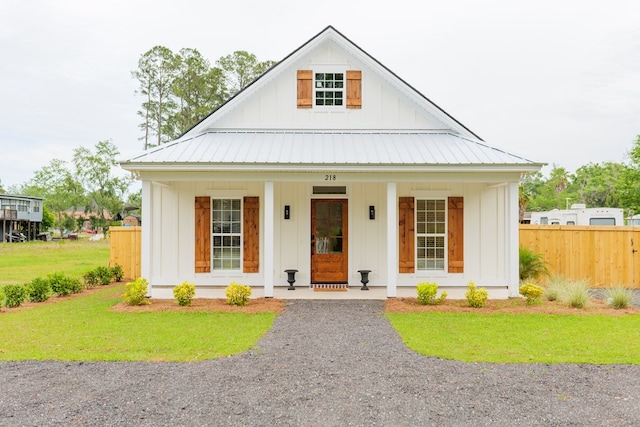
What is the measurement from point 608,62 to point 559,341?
2303 cm

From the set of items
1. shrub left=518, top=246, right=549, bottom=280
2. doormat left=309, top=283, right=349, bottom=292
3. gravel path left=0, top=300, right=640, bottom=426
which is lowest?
gravel path left=0, top=300, right=640, bottom=426

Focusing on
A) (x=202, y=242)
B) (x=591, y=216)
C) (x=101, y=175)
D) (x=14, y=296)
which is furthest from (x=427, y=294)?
(x=101, y=175)

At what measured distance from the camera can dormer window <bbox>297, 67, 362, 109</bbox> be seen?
37.0 feet

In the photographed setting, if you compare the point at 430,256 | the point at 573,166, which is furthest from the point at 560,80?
the point at 573,166

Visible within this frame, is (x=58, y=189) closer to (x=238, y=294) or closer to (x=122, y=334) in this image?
(x=238, y=294)

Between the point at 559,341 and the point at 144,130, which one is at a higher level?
the point at 144,130

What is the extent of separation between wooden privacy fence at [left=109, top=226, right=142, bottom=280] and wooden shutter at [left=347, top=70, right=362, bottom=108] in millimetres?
7555

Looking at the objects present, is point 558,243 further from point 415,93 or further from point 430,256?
point 415,93

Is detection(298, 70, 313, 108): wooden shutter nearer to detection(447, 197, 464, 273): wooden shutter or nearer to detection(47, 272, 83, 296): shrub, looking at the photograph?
detection(447, 197, 464, 273): wooden shutter

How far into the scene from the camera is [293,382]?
4.61 metres

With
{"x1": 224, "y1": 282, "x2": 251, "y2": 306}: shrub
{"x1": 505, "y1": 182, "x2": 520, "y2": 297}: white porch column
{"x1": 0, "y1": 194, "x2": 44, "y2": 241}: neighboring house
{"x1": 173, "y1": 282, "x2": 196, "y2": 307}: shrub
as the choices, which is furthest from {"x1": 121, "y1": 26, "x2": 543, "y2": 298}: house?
{"x1": 0, "y1": 194, "x2": 44, "y2": 241}: neighboring house

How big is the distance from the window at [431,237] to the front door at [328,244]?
6.22 ft

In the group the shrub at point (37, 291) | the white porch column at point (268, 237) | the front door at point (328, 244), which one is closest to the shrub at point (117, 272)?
the shrub at point (37, 291)

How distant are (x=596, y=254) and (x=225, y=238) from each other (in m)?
10.4
